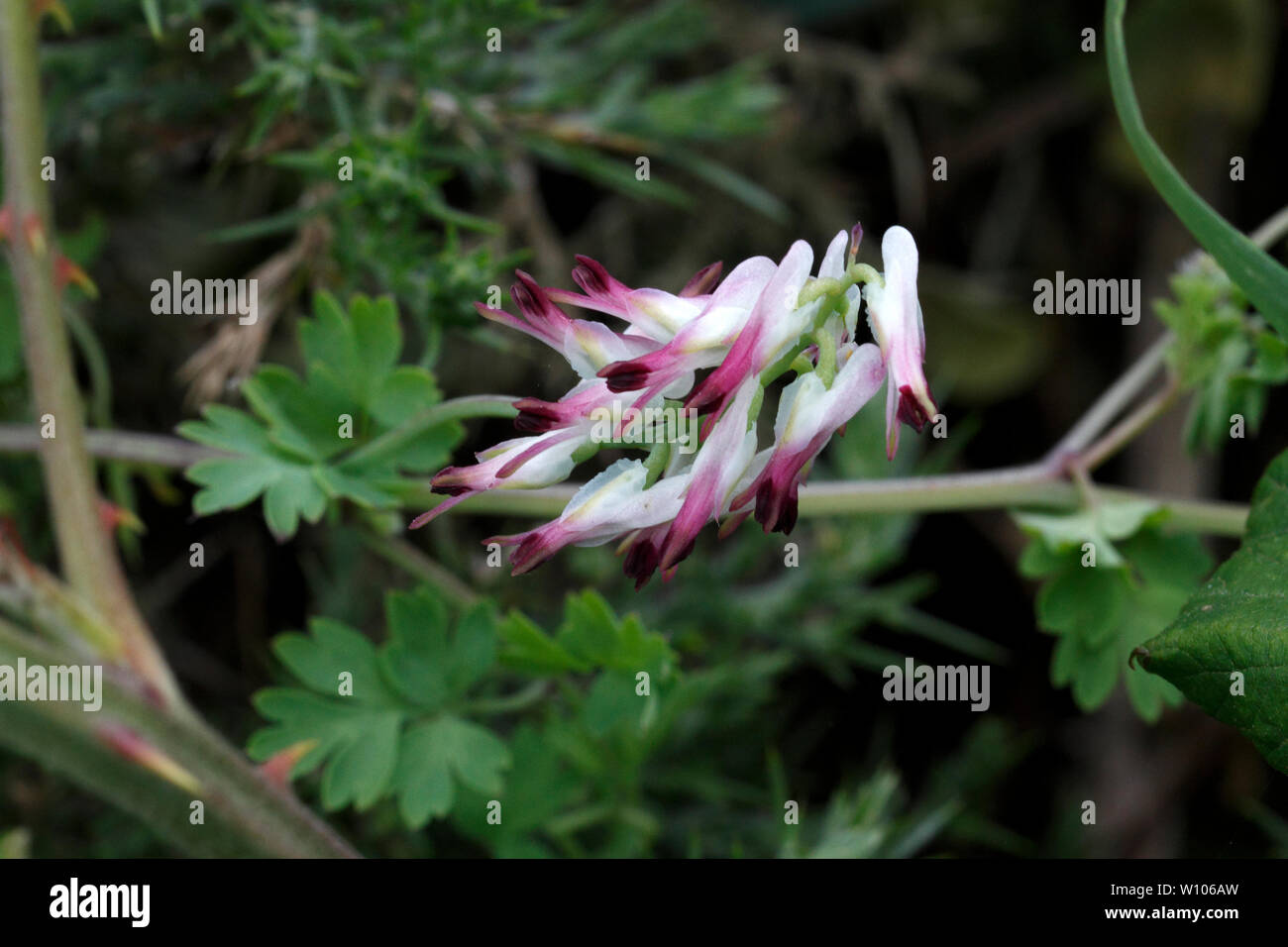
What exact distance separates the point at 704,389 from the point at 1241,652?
0.49 meters

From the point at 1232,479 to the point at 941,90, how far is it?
3.26 feet

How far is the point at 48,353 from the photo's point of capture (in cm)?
119

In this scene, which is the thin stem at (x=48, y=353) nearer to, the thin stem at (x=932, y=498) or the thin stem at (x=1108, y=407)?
the thin stem at (x=932, y=498)

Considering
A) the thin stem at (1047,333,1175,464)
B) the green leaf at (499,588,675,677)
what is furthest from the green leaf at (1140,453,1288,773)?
the green leaf at (499,588,675,677)

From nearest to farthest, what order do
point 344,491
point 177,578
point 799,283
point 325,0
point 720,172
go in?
point 799,283 < point 344,491 < point 325,0 < point 720,172 < point 177,578

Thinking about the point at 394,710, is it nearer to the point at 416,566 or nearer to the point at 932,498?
the point at 416,566

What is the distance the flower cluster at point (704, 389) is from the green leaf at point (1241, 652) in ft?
1.18

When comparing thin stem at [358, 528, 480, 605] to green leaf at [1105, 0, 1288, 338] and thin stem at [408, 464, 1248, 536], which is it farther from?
green leaf at [1105, 0, 1288, 338]

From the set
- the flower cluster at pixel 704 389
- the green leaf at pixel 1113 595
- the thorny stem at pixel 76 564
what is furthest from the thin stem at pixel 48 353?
the green leaf at pixel 1113 595

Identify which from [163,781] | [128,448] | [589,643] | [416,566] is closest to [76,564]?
[128,448]

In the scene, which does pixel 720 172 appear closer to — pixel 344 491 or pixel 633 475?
pixel 344 491

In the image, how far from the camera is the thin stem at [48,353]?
1.19 metres

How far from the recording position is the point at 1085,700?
3.97 ft

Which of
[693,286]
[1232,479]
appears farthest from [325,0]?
[1232,479]
